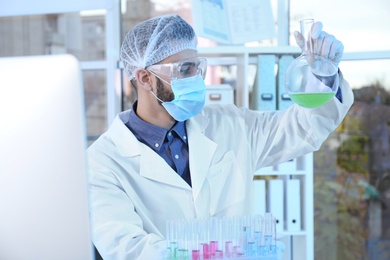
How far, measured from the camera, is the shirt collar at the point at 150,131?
5.88ft

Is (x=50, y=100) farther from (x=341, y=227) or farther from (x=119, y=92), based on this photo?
(x=341, y=227)

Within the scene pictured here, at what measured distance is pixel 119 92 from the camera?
3967 mm

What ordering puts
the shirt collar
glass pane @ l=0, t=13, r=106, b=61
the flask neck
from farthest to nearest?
glass pane @ l=0, t=13, r=106, b=61, the shirt collar, the flask neck

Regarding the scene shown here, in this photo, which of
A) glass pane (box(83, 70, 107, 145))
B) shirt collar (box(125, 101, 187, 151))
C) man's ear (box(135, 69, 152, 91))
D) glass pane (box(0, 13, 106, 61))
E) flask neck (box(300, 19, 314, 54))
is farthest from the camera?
glass pane (box(0, 13, 106, 61))

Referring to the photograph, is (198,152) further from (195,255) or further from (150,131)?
(195,255)

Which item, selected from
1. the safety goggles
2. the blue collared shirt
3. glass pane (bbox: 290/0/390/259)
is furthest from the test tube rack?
glass pane (bbox: 290/0/390/259)

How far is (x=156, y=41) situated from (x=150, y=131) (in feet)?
0.89

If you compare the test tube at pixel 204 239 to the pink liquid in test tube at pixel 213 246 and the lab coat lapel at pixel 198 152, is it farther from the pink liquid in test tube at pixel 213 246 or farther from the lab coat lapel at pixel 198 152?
the lab coat lapel at pixel 198 152

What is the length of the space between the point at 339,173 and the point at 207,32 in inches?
52.6

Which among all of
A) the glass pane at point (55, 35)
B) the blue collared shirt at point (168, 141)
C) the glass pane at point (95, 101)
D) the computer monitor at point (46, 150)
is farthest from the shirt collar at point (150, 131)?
the glass pane at point (55, 35)

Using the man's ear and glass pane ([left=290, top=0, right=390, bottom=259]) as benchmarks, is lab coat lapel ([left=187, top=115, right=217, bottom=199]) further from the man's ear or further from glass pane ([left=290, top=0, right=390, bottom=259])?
glass pane ([left=290, top=0, right=390, bottom=259])

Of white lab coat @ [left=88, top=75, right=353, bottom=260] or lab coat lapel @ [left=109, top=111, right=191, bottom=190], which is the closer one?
white lab coat @ [left=88, top=75, right=353, bottom=260]

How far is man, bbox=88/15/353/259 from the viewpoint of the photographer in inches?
66.4

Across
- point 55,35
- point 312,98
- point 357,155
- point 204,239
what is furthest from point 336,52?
point 55,35
